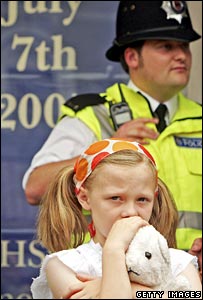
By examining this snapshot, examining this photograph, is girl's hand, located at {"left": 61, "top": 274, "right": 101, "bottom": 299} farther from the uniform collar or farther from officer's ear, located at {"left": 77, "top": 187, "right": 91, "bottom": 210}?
the uniform collar

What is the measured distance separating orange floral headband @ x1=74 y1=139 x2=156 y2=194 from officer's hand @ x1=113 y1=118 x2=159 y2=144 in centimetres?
97

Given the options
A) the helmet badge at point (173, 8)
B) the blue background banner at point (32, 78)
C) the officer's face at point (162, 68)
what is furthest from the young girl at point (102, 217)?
the blue background banner at point (32, 78)

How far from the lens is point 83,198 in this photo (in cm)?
184

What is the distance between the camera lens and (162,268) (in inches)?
61.6

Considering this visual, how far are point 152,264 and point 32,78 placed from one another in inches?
85.8

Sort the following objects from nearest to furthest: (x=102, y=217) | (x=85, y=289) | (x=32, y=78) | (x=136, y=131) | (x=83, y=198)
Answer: (x=85, y=289) < (x=102, y=217) < (x=83, y=198) < (x=136, y=131) < (x=32, y=78)

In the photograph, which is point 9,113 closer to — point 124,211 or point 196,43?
point 196,43

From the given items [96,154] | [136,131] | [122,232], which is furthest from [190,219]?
[122,232]

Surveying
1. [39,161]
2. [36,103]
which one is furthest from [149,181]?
[36,103]

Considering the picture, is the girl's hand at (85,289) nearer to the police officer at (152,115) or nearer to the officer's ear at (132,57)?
the police officer at (152,115)

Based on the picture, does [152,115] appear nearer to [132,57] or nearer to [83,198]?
[132,57]

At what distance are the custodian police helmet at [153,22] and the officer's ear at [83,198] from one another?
1.28 metres

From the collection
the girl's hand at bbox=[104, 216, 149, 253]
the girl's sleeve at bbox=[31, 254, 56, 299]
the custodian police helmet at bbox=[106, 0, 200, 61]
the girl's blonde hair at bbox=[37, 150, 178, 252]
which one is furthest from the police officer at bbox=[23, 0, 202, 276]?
the girl's hand at bbox=[104, 216, 149, 253]

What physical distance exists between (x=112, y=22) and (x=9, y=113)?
55cm
